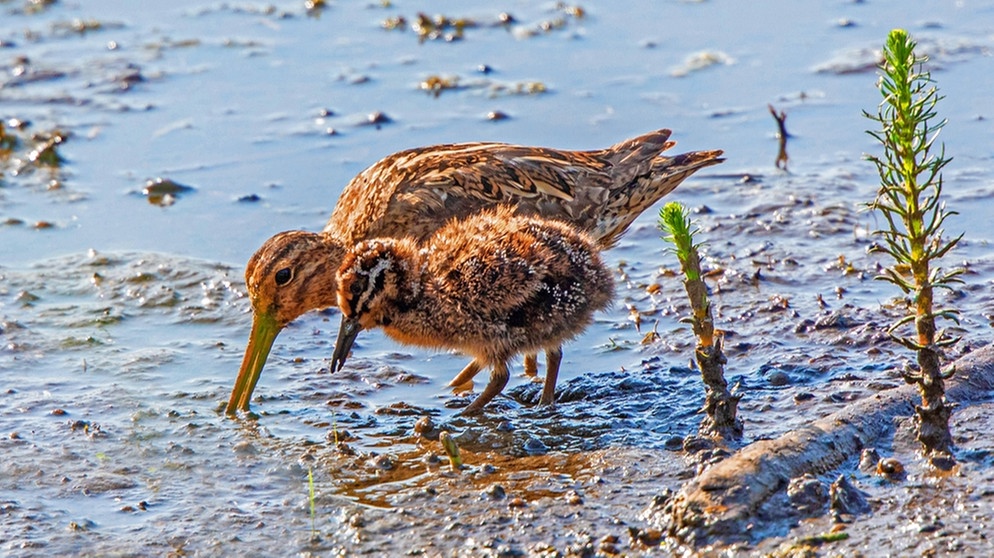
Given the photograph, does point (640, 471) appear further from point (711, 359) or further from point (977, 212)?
point (977, 212)

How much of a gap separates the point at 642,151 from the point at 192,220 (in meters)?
3.06

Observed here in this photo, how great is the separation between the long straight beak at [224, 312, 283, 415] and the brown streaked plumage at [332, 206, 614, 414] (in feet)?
1.77

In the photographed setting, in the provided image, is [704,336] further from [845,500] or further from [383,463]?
[383,463]

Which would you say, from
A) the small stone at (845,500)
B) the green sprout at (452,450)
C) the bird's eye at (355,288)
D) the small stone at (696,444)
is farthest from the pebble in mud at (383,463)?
the small stone at (845,500)

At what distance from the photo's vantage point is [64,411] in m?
6.31

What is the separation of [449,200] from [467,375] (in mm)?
1085

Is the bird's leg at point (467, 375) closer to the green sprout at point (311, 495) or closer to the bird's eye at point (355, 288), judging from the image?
the bird's eye at point (355, 288)

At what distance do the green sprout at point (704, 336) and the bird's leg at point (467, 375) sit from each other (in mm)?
1301

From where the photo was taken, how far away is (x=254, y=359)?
658cm

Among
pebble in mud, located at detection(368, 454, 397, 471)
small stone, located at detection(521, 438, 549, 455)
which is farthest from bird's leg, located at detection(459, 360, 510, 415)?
pebble in mud, located at detection(368, 454, 397, 471)

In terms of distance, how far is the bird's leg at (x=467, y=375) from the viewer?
6445 mm

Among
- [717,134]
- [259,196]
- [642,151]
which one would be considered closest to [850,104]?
[717,134]

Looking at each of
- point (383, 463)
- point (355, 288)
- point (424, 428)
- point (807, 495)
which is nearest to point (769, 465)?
point (807, 495)

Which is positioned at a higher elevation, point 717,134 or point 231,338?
point 717,134
